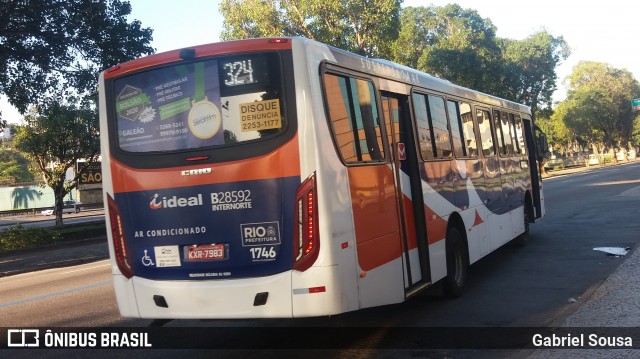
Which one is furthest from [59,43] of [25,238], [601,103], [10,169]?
[601,103]

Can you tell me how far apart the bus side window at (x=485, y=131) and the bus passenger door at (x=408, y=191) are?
3096mm

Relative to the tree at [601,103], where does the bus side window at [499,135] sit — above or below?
below

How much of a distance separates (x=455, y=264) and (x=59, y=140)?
22157 millimetres

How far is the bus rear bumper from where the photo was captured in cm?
514

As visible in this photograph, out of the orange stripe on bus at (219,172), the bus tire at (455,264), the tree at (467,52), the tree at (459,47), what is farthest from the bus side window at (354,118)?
the tree at (459,47)

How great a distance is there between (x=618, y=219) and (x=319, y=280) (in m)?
12.7

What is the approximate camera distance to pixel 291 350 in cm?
600

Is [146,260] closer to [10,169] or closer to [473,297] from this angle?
[473,297]

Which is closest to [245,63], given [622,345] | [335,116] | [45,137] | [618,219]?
[335,116]

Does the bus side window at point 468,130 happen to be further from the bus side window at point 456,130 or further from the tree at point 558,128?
the tree at point 558,128

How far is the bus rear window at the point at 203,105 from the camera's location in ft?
17.3

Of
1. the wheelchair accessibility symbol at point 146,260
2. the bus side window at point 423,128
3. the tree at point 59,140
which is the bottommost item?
the wheelchair accessibility symbol at point 146,260

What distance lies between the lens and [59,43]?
19188 millimetres

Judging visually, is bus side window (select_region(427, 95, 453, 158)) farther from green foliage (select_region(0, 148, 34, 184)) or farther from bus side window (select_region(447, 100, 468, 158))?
green foliage (select_region(0, 148, 34, 184))
